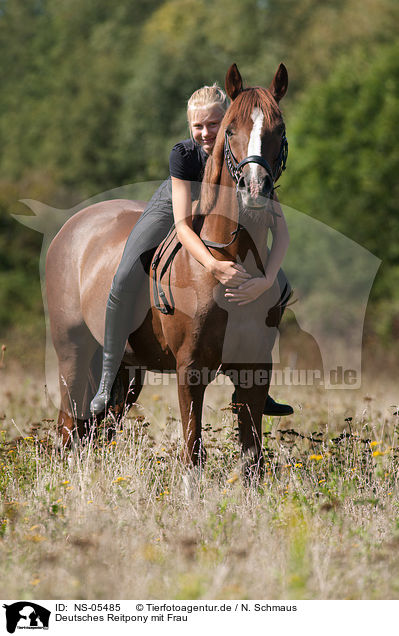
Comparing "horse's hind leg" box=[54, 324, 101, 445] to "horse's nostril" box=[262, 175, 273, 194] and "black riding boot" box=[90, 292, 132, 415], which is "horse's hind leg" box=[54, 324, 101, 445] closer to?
"black riding boot" box=[90, 292, 132, 415]

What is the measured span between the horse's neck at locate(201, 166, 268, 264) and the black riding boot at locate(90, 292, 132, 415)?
3.16ft

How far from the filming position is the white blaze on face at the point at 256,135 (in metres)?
3.90

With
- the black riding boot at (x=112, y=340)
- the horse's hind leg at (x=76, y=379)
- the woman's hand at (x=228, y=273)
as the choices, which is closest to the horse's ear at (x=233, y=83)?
the woman's hand at (x=228, y=273)

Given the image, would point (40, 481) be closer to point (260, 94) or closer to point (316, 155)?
point (260, 94)

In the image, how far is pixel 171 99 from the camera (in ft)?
93.0

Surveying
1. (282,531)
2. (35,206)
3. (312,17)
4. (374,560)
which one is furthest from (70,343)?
(312,17)

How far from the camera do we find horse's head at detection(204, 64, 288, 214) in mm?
3812

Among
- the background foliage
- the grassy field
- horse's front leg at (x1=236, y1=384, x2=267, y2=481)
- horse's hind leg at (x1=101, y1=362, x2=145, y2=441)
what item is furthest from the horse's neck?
the background foliage

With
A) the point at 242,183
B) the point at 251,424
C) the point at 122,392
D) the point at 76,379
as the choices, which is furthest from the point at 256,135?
the point at 76,379

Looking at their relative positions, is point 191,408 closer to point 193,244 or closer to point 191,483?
point 191,483

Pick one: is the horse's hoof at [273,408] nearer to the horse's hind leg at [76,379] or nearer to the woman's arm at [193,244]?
the woman's arm at [193,244]

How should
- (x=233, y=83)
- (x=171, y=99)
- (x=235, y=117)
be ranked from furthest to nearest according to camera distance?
(x=171, y=99) < (x=233, y=83) < (x=235, y=117)

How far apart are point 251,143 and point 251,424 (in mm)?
1793
